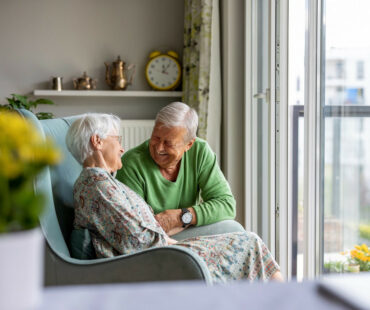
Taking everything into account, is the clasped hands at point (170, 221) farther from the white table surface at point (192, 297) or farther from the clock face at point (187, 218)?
the white table surface at point (192, 297)

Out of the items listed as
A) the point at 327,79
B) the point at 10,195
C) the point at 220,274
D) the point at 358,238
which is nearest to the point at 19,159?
the point at 10,195

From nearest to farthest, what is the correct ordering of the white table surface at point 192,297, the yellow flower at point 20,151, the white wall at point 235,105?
the yellow flower at point 20,151 → the white table surface at point 192,297 → the white wall at point 235,105

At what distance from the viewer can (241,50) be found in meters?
3.41

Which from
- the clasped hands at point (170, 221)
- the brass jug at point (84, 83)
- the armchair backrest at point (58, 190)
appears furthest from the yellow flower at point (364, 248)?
the brass jug at point (84, 83)

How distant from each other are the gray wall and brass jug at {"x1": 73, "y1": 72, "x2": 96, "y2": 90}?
0.45 ft

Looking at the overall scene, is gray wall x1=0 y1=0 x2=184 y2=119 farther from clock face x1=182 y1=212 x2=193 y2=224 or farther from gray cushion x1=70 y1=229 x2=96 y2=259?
gray cushion x1=70 y1=229 x2=96 y2=259

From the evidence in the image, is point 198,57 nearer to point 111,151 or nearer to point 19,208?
point 111,151

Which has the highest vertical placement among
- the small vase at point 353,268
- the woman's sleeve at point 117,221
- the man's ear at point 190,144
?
the man's ear at point 190,144

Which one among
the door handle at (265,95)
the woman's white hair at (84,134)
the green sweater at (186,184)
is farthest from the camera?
the door handle at (265,95)

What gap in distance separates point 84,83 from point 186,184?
216cm

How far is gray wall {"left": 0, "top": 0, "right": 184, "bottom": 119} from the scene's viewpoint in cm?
418

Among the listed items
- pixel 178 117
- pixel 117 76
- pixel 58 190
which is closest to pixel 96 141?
pixel 58 190

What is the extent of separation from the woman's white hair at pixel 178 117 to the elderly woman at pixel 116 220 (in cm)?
30

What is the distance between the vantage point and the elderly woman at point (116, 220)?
1598 mm
